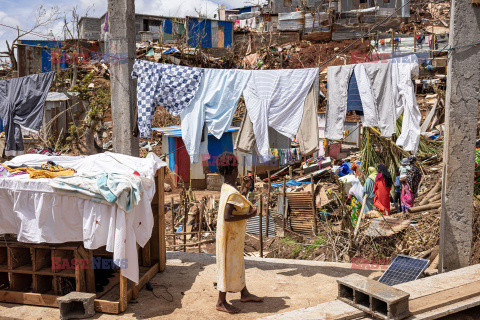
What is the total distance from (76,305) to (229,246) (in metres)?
1.71

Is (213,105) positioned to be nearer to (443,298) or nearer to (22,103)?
(22,103)

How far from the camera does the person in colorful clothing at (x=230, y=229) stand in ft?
14.4

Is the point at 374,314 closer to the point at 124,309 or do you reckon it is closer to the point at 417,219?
the point at 124,309

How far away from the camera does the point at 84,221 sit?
445 cm

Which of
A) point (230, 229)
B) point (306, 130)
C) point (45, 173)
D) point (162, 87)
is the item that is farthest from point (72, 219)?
point (306, 130)

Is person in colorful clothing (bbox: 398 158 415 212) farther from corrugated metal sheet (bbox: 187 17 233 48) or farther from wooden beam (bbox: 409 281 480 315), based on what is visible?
corrugated metal sheet (bbox: 187 17 233 48)

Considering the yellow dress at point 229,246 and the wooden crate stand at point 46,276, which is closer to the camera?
the yellow dress at point 229,246

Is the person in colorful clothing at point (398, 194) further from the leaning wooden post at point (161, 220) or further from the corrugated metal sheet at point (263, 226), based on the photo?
the leaning wooden post at point (161, 220)

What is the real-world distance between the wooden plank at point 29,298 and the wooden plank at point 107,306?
0.53 metres

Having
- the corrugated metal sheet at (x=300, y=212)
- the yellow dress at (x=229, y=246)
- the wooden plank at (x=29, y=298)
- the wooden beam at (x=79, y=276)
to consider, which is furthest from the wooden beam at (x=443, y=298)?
the corrugated metal sheet at (x=300, y=212)

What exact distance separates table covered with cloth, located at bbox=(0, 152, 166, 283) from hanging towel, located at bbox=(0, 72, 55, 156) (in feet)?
9.48

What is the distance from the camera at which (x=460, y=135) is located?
5.29 m

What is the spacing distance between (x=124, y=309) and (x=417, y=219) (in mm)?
5584

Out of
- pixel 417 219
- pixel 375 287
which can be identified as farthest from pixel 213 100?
pixel 417 219
